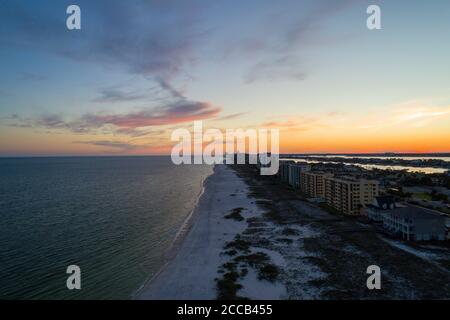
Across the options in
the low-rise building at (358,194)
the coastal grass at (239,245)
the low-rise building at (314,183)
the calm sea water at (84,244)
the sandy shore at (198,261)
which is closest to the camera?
the sandy shore at (198,261)

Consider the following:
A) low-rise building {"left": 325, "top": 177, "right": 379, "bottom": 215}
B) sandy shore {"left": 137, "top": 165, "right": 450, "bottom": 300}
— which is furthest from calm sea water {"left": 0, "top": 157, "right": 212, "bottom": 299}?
low-rise building {"left": 325, "top": 177, "right": 379, "bottom": 215}

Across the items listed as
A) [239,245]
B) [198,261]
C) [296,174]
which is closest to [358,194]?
[239,245]

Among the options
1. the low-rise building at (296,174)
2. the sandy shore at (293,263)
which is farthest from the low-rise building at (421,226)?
the low-rise building at (296,174)

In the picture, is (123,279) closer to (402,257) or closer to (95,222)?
(95,222)

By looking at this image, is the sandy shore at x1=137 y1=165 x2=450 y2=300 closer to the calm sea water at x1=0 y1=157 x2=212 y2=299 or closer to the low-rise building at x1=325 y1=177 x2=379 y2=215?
the calm sea water at x1=0 y1=157 x2=212 y2=299

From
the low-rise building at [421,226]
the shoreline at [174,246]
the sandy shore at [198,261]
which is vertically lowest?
the shoreline at [174,246]

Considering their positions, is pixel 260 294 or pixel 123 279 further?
pixel 123 279

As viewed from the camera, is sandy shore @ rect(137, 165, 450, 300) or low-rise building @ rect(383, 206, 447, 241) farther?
low-rise building @ rect(383, 206, 447, 241)

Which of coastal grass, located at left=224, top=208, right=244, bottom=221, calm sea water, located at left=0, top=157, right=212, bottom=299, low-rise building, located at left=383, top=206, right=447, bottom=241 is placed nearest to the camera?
calm sea water, located at left=0, top=157, right=212, bottom=299

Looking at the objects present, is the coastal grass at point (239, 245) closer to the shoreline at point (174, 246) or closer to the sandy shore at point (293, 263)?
the sandy shore at point (293, 263)

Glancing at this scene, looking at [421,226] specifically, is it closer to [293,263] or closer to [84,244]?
[293,263]
